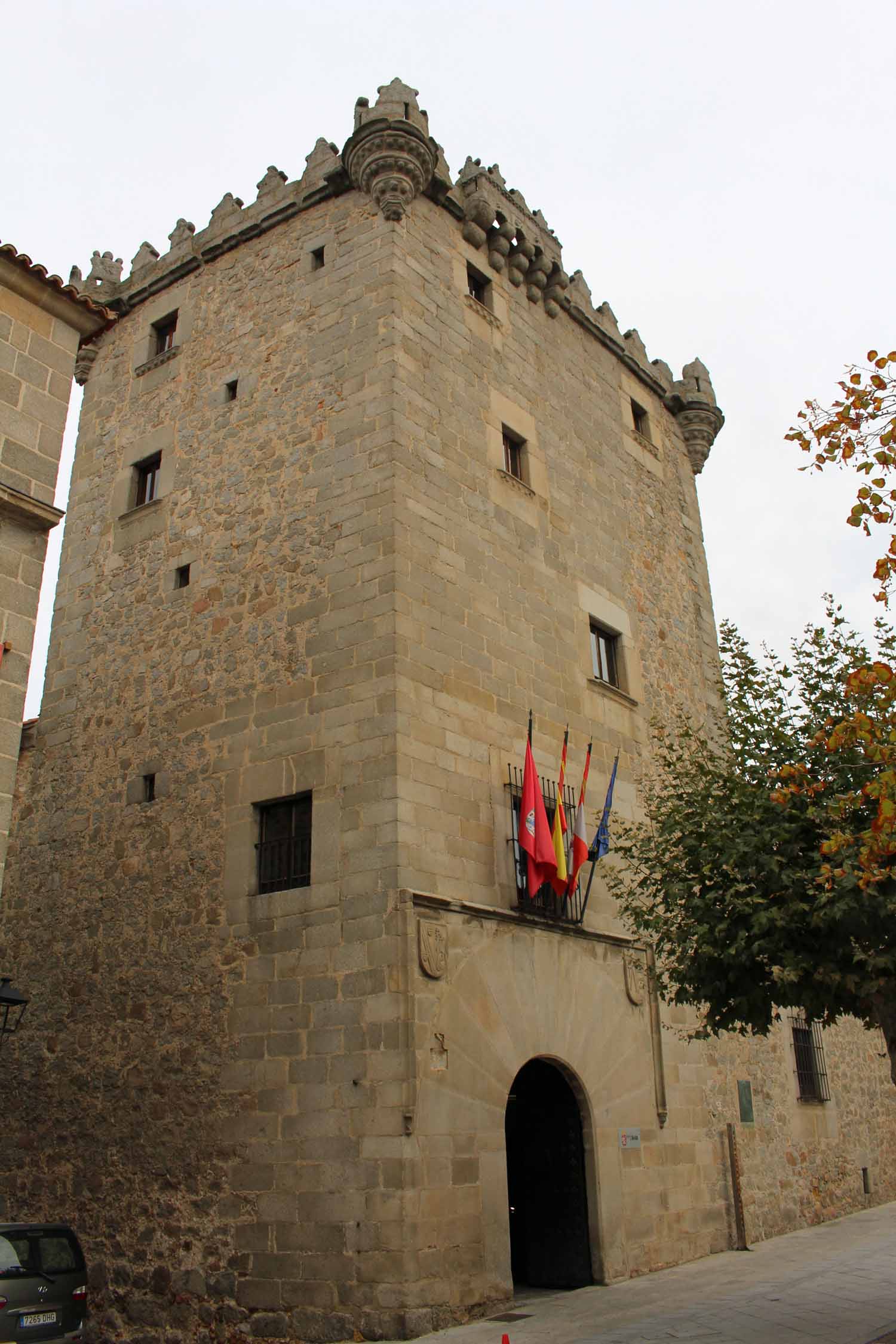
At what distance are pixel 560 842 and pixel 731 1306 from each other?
4.64 m

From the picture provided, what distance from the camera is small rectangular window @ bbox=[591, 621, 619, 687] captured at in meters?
15.6

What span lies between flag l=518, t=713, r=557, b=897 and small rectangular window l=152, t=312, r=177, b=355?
869cm

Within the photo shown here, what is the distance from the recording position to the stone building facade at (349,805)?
10594 mm

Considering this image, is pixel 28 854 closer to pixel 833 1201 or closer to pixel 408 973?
pixel 408 973

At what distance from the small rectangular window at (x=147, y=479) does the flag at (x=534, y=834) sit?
22.3ft

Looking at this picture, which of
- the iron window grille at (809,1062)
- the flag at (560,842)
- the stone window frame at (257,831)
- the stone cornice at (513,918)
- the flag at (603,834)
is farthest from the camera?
the iron window grille at (809,1062)

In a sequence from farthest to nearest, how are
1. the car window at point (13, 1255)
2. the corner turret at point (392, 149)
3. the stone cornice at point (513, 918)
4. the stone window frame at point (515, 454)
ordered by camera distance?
the stone window frame at point (515, 454) → the corner turret at point (392, 149) → the stone cornice at point (513, 918) → the car window at point (13, 1255)

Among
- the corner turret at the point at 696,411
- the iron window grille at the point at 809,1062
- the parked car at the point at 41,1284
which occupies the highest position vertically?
the corner turret at the point at 696,411

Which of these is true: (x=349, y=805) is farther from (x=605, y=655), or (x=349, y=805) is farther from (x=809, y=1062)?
(x=809, y=1062)

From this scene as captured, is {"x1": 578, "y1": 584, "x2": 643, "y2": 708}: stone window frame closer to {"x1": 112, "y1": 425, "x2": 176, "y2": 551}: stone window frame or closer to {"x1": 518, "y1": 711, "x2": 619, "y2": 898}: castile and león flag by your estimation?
{"x1": 518, "y1": 711, "x2": 619, "y2": 898}: castile and león flag

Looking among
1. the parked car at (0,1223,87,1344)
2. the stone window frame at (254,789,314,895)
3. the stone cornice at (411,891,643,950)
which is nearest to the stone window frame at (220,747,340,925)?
the stone window frame at (254,789,314,895)

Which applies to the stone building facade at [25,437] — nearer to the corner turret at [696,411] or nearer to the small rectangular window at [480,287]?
the small rectangular window at [480,287]

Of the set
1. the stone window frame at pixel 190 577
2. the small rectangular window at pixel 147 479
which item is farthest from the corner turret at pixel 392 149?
the stone window frame at pixel 190 577

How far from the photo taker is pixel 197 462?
48.7ft
